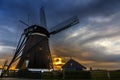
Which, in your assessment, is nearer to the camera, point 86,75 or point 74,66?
point 86,75

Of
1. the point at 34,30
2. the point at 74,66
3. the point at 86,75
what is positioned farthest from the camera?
the point at 74,66

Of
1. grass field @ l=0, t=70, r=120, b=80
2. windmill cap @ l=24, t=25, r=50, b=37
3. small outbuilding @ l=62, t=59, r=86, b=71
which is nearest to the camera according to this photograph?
grass field @ l=0, t=70, r=120, b=80

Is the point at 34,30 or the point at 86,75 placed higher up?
the point at 34,30

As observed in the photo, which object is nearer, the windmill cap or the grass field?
the grass field

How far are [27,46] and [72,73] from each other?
51.2ft

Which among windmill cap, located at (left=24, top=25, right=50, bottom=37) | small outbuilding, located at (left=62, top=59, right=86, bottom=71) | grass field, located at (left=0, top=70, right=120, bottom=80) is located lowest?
grass field, located at (left=0, top=70, right=120, bottom=80)

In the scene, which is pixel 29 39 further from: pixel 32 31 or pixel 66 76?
pixel 66 76

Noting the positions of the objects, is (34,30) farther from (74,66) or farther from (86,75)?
(86,75)

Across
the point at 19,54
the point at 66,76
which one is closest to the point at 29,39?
the point at 19,54

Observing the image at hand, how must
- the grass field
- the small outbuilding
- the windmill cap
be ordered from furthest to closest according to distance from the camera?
the small outbuilding, the windmill cap, the grass field

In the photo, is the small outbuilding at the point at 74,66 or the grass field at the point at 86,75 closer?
the grass field at the point at 86,75

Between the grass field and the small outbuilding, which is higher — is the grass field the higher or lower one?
the lower one

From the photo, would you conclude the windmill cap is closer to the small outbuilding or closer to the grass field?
the small outbuilding

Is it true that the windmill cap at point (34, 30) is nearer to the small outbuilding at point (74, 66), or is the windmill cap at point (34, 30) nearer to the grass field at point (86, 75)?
the small outbuilding at point (74, 66)
